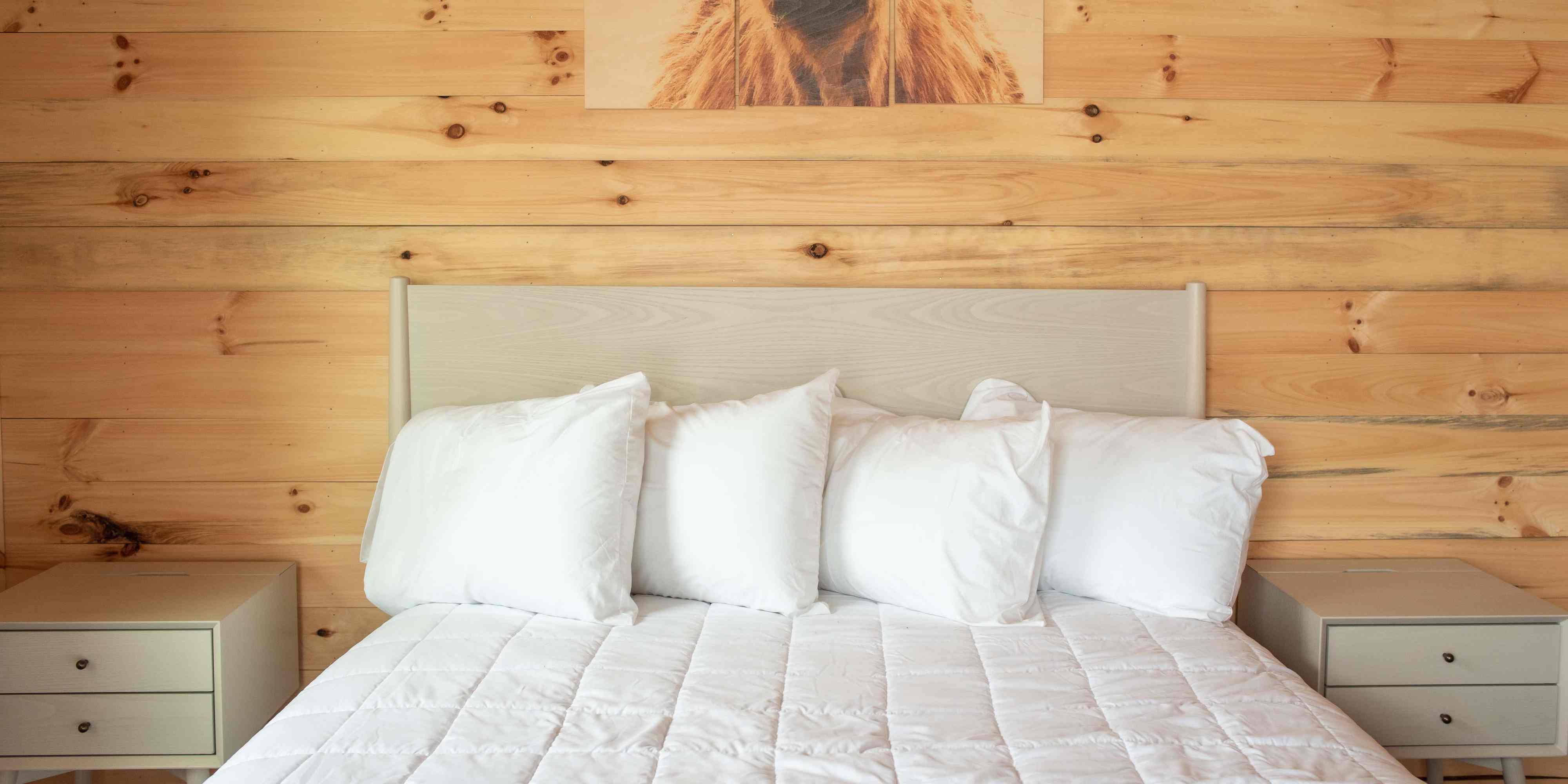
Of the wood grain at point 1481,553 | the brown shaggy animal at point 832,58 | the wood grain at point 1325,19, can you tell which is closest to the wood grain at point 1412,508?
the wood grain at point 1481,553

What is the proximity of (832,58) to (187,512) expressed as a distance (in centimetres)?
163

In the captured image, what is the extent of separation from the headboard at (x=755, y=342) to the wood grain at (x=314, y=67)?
0.42 m

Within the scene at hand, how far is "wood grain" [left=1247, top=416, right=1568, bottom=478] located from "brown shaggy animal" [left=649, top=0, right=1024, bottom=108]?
3.05 ft

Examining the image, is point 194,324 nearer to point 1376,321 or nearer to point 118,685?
point 118,685

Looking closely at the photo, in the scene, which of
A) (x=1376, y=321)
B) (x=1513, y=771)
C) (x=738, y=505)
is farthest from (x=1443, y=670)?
(x=738, y=505)

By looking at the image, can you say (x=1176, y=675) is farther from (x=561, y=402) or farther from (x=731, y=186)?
(x=731, y=186)

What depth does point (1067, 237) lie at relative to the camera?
2031 mm

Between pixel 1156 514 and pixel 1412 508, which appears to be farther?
pixel 1412 508

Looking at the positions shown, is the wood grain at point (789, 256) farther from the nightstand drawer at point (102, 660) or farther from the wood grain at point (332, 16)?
the nightstand drawer at point (102, 660)

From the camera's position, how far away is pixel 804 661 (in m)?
1.45

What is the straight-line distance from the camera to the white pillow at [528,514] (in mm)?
1605

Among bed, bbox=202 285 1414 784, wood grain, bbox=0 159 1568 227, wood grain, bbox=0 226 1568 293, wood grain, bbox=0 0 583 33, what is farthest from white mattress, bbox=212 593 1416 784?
wood grain, bbox=0 0 583 33

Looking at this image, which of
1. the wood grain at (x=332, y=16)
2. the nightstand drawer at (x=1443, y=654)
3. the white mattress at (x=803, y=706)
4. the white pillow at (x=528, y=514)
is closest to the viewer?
the white mattress at (x=803, y=706)

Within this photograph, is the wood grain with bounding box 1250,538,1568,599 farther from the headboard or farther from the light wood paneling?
the light wood paneling
